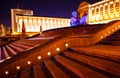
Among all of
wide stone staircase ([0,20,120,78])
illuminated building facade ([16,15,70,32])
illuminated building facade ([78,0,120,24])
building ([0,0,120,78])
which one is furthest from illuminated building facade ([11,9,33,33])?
wide stone staircase ([0,20,120,78])

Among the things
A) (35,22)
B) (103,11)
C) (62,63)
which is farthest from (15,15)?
(62,63)

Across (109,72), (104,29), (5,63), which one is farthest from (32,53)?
(104,29)

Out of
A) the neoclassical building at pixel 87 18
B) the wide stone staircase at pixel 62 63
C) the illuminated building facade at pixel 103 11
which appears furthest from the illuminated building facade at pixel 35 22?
the wide stone staircase at pixel 62 63

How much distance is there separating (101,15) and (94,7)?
3.46 m

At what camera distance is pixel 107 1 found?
37312 mm

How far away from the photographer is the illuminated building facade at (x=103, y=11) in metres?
35.2

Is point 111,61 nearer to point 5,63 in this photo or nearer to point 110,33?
point 5,63

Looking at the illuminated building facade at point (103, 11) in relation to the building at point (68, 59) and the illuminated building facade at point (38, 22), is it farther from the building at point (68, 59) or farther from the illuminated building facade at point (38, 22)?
the building at point (68, 59)

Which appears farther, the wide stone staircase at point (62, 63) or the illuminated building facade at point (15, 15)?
the illuminated building facade at point (15, 15)

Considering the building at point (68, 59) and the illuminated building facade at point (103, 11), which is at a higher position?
the illuminated building facade at point (103, 11)

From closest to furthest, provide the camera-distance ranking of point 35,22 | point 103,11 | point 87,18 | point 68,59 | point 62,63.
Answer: point 62,63 < point 68,59 < point 103,11 < point 87,18 < point 35,22

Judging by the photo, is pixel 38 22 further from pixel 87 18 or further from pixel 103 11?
pixel 103 11

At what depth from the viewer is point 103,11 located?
38406 mm

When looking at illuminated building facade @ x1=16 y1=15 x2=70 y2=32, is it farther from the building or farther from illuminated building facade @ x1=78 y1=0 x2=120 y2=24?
the building
